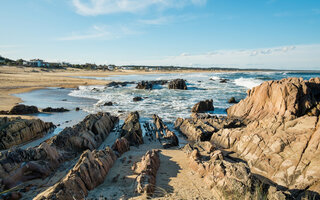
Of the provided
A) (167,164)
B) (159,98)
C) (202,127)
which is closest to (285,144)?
(167,164)

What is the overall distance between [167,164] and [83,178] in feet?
9.84

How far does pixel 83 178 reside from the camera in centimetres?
523

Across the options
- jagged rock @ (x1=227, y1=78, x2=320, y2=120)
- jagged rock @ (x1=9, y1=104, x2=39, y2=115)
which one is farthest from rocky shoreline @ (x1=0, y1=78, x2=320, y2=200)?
jagged rock @ (x1=9, y1=104, x2=39, y2=115)

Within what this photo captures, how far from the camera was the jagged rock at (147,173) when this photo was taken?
5004 mm

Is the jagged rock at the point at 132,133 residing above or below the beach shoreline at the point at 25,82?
below

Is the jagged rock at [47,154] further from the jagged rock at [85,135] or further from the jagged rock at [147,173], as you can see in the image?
the jagged rock at [147,173]

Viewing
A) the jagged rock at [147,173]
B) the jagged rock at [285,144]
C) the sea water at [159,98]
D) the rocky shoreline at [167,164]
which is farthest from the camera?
the sea water at [159,98]

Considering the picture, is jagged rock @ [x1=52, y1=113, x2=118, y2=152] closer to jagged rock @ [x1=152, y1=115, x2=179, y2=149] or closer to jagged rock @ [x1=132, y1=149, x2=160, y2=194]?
jagged rock @ [x1=152, y1=115, x2=179, y2=149]

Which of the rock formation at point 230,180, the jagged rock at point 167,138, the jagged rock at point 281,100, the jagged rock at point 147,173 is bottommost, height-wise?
the jagged rock at point 167,138

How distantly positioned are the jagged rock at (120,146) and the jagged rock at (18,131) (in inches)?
188

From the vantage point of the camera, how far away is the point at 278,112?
36.9 ft

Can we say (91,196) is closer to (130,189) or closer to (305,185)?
(130,189)

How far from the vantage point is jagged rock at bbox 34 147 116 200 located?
4457mm

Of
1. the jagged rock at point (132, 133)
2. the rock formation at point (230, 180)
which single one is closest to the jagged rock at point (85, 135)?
the jagged rock at point (132, 133)
